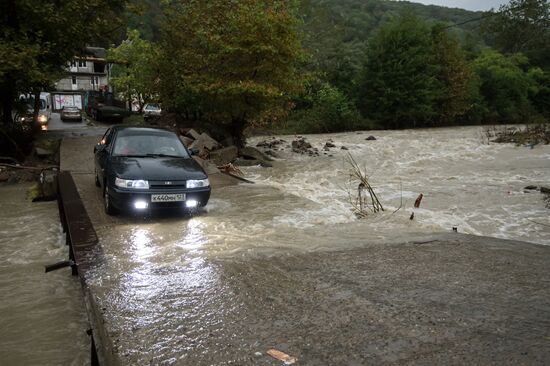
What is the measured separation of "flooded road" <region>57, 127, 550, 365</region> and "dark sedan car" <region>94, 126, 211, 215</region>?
422 millimetres

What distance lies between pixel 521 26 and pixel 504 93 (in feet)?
106

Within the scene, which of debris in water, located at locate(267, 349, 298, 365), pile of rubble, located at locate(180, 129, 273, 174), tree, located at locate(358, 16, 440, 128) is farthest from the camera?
tree, located at locate(358, 16, 440, 128)

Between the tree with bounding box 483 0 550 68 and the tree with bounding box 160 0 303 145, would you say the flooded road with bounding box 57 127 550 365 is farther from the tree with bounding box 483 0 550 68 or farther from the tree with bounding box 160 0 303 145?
the tree with bounding box 483 0 550 68

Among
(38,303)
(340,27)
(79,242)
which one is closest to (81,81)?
(340,27)

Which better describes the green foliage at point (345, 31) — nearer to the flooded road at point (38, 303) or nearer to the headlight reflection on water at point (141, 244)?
the headlight reflection on water at point (141, 244)

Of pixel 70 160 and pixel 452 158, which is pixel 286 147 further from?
pixel 70 160

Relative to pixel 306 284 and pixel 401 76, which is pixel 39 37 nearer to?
pixel 306 284

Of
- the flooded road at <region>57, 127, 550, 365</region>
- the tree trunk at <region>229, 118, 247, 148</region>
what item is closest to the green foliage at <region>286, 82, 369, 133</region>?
the tree trunk at <region>229, 118, 247, 148</region>

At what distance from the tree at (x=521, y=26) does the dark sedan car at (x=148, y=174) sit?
69.0m

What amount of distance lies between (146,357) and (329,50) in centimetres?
4554

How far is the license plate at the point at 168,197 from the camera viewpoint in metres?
7.40

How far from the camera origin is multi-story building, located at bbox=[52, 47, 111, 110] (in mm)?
66875

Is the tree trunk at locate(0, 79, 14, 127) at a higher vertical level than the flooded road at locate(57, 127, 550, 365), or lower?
higher

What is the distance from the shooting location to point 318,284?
183 inches
